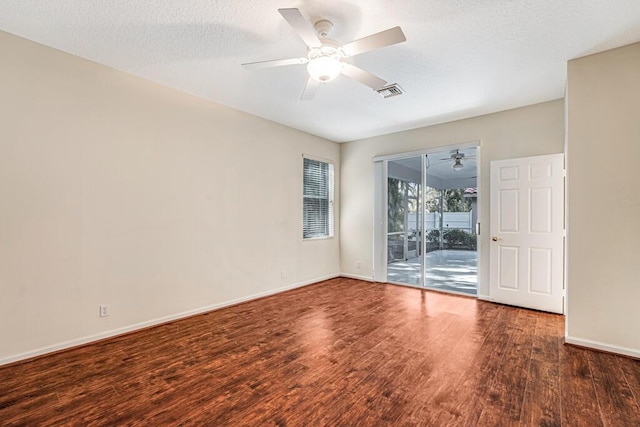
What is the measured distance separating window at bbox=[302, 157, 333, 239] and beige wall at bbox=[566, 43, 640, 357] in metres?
3.65

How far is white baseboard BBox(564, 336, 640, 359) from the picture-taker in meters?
2.57

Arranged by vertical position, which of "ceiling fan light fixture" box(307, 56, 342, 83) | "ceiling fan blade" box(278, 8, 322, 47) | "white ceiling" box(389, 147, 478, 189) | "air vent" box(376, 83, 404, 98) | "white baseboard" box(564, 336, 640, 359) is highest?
"air vent" box(376, 83, 404, 98)

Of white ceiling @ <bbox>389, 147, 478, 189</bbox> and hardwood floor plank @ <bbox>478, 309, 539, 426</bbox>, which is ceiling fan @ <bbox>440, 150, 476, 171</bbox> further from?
hardwood floor plank @ <bbox>478, 309, 539, 426</bbox>

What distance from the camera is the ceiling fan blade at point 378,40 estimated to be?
1.92 meters

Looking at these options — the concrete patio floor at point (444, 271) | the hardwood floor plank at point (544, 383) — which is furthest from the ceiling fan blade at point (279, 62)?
the concrete patio floor at point (444, 271)

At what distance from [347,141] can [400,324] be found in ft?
12.3

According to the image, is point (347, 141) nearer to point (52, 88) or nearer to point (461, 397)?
point (52, 88)

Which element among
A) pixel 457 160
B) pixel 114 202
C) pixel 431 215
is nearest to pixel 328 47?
pixel 114 202

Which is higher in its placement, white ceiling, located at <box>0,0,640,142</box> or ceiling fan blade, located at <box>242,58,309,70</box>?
white ceiling, located at <box>0,0,640,142</box>

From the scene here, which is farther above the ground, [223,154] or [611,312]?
[223,154]

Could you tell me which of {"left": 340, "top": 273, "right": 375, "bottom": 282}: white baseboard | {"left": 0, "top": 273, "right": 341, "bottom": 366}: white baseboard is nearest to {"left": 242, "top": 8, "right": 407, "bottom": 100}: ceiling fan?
{"left": 0, "top": 273, "right": 341, "bottom": 366}: white baseboard

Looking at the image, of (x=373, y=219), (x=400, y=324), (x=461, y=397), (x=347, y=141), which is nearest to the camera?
(x=461, y=397)

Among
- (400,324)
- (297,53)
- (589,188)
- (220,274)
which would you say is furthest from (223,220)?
(589,188)

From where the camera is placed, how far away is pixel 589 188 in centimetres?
278
